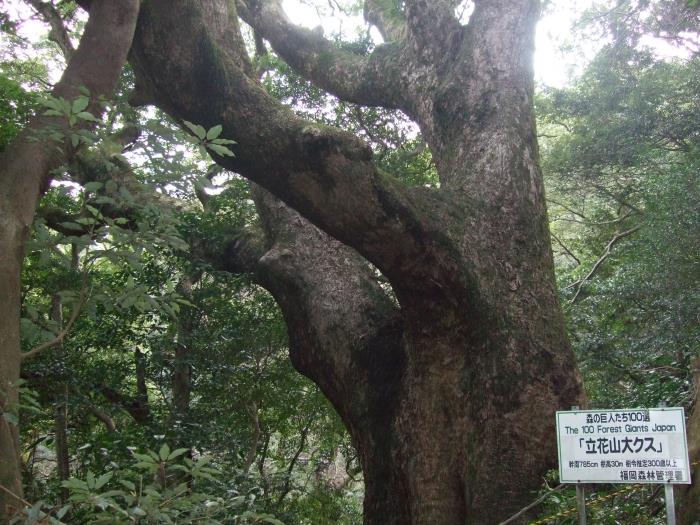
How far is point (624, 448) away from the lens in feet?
9.17

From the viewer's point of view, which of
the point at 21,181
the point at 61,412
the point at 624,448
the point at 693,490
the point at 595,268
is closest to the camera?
the point at 21,181

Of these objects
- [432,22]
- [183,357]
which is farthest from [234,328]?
[432,22]

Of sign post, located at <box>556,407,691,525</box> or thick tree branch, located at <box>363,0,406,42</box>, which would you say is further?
thick tree branch, located at <box>363,0,406,42</box>

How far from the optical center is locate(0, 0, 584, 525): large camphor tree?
3861mm

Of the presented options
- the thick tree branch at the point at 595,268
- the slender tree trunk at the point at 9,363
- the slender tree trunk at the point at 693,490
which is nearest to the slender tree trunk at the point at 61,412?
the slender tree trunk at the point at 9,363

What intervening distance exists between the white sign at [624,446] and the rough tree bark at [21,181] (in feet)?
7.17

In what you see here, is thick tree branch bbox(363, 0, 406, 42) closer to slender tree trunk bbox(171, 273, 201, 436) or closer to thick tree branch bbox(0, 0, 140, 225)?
slender tree trunk bbox(171, 273, 201, 436)

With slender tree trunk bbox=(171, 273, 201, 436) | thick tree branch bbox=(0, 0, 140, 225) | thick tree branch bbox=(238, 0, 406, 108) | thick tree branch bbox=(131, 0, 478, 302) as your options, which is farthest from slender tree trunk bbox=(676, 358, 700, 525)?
slender tree trunk bbox=(171, 273, 201, 436)

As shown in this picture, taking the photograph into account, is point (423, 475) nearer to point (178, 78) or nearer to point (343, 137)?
point (343, 137)

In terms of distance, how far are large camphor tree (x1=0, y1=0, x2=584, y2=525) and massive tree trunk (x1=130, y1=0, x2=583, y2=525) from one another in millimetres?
11

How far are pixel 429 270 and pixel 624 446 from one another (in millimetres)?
1605

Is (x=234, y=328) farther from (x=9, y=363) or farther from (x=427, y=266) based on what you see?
(x=9, y=363)

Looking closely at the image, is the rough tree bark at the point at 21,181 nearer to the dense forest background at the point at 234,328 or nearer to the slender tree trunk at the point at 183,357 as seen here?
the dense forest background at the point at 234,328

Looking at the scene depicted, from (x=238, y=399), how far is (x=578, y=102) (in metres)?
6.64
